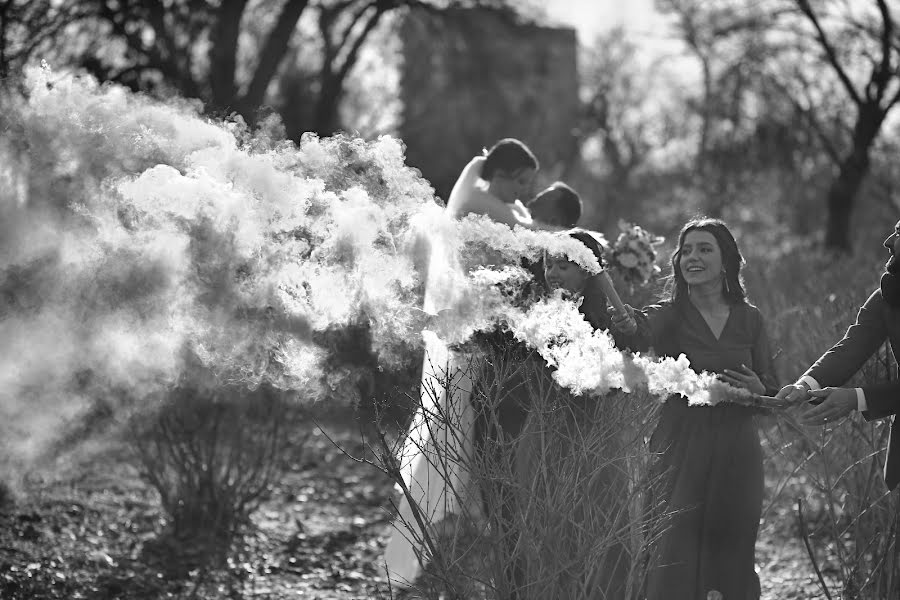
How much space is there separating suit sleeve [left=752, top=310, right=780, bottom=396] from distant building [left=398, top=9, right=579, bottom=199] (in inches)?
359

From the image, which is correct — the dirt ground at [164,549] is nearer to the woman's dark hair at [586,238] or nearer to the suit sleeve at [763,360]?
the woman's dark hair at [586,238]

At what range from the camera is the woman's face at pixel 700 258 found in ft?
14.8

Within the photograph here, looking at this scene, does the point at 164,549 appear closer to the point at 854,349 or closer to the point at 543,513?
the point at 543,513

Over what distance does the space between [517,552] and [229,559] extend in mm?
3084

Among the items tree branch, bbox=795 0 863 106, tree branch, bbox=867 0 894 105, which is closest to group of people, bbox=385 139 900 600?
tree branch, bbox=867 0 894 105

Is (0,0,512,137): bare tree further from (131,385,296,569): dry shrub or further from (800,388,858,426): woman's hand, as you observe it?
(800,388,858,426): woman's hand

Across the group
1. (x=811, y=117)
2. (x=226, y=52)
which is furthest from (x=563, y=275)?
(x=811, y=117)

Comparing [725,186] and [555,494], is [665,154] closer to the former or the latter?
[725,186]

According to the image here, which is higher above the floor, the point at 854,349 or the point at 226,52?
the point at 226,52

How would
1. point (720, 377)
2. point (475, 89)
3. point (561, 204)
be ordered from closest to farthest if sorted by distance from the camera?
point (720, 377)
point (561, 204)
point (475, 89)

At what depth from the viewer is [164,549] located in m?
6.18

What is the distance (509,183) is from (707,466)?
5.88 ft

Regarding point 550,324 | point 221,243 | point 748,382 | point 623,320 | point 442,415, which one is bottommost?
point 442,415

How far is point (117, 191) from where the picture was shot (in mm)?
4023
